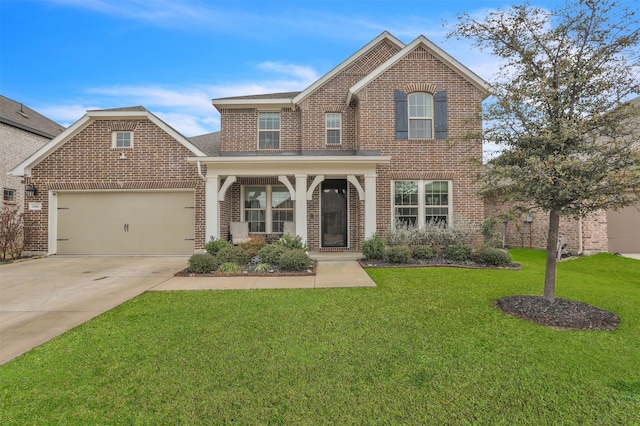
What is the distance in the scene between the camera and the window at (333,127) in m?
11.5

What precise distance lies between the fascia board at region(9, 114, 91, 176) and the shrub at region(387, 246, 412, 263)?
37.2 feet

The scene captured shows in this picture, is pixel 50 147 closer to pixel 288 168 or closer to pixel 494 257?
pixel 288 168

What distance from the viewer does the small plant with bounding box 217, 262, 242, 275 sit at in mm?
7648

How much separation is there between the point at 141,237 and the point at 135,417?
10055 mm

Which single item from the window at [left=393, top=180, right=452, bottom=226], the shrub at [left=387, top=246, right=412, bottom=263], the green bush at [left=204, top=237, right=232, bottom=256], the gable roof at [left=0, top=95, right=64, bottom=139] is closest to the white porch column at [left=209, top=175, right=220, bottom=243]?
the green bush at [left=204, top=237, right=232, bottom=256]

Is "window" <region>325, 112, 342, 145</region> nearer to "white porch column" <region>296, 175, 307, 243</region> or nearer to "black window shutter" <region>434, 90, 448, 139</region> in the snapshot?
"white porch column" <region>296, 175, 307, 243</region>

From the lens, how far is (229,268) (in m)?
7.79

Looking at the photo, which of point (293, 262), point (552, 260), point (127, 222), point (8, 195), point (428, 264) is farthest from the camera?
point (8, 195)

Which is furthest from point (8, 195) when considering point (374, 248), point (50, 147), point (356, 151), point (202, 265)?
point (374, 248)

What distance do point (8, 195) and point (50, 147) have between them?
494cm

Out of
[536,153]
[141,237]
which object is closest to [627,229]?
[536,153]

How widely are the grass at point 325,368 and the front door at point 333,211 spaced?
606cm

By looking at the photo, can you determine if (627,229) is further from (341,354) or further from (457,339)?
(341,354)

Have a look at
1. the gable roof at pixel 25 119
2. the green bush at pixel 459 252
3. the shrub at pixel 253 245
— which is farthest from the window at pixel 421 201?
the gable roof at pixel 25 119
